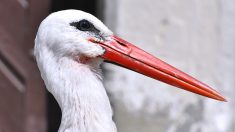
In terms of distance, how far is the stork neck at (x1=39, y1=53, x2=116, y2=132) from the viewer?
3.95m

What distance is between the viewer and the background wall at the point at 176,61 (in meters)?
6.00

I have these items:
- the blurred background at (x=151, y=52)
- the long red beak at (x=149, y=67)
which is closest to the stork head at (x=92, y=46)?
the long red beak at (x=149, y=67)

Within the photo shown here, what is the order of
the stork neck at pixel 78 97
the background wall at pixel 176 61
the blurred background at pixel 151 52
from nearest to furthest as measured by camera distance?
the stork neck at pixel 78 97 → the blurred background at pixel 151 52 → the background wall at pixel 176 61

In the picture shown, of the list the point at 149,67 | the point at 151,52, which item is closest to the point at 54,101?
the point at 151,52

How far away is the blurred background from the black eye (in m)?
1.82

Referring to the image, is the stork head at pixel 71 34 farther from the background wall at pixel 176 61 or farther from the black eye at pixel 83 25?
the background wall at pixel 176 61

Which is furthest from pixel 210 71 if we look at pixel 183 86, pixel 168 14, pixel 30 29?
pixel 183 86

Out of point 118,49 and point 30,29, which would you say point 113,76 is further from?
point 118,49

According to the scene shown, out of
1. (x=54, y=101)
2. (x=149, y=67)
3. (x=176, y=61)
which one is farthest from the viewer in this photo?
(x=176, y=61)

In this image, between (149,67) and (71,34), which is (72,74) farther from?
(149,67)

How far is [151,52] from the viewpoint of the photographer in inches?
237

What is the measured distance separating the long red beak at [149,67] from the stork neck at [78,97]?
14cm

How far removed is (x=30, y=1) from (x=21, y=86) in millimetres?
433

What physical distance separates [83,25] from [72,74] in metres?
0.18
